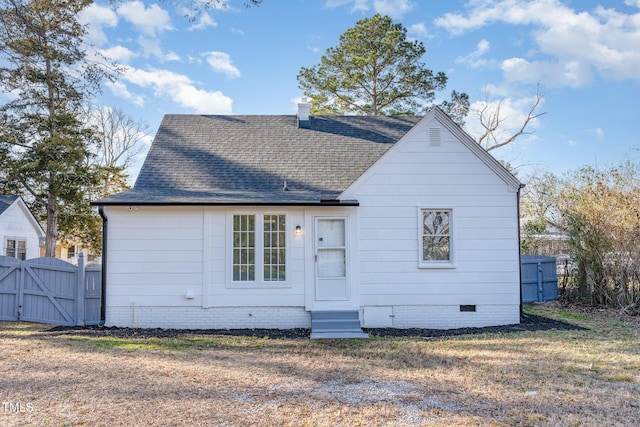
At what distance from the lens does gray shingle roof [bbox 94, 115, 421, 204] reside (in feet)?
32.1

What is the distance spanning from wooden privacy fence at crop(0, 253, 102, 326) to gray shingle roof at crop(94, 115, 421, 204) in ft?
6.38

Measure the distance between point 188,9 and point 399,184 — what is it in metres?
5.44

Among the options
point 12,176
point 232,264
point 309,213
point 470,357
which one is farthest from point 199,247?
point 12,176

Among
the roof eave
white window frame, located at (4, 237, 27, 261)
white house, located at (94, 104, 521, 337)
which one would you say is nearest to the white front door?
white house, located at (94, 104, 521, 337)

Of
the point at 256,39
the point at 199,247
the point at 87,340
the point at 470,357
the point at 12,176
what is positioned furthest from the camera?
the point at 12,176

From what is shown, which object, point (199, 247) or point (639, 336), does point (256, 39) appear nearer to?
point (199, 247)

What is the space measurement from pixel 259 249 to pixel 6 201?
16.2 metres

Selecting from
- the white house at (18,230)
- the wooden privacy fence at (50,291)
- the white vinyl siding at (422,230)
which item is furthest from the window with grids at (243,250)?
the white house at (18,230)

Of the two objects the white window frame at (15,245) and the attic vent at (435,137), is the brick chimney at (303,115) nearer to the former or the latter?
the attic vent at (435,137)

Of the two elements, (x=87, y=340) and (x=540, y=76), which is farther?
(x=540, y=76)

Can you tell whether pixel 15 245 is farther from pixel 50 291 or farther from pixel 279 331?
pixel 279 331

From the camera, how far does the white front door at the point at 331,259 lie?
950 centimetres

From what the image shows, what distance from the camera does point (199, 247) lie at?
9.45 meters

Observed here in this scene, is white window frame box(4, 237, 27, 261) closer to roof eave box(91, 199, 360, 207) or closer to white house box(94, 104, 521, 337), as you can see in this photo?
white house box(94, 104, 521, 337)
